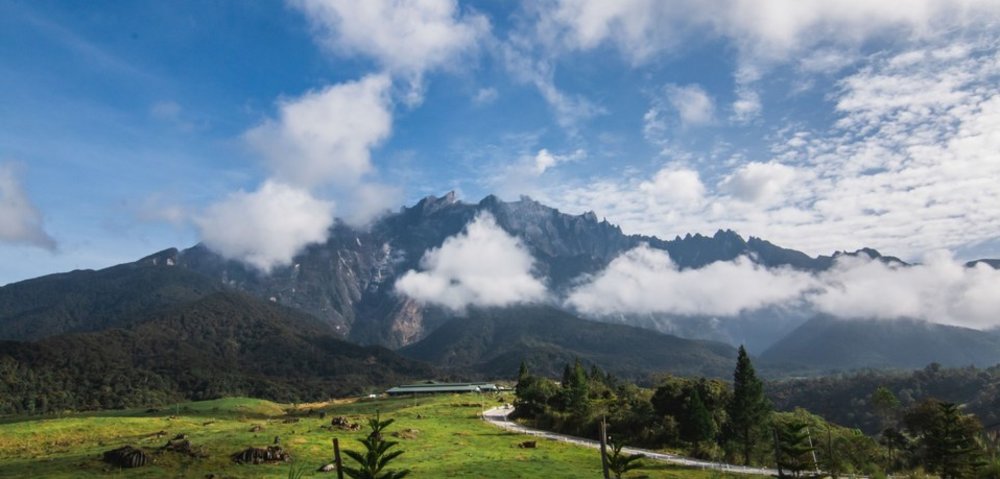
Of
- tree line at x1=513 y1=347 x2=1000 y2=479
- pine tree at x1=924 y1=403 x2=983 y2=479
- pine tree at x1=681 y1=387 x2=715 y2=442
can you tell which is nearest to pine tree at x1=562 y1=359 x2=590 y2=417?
tree line at x1=513 y1=347 x2=1000 y2=479

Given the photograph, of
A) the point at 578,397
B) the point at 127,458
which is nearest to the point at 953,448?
the point at 578,397

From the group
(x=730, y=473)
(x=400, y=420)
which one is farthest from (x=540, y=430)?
(x=730, y=473)

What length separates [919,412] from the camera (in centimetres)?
7619

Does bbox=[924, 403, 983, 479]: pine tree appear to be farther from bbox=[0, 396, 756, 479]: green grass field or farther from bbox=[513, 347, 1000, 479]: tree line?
bbox=[0, 396, 756, 479]: green grass field

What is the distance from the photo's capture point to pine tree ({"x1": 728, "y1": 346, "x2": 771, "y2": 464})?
8256 cm

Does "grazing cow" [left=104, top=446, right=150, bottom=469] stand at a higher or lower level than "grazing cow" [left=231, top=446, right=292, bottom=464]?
higher

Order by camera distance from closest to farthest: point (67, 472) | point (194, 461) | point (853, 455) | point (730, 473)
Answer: point (67, 472) → point (194, 461) → point (730, 473) → point (853, 455)

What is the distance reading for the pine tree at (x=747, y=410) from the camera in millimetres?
82562

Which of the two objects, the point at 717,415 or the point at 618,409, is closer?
the point at 717,415

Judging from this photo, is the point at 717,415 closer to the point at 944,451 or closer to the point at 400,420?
the point at 944,451

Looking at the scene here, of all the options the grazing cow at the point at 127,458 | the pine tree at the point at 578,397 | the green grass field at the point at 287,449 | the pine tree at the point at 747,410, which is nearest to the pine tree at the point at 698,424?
the pine tree at the point at 747,410

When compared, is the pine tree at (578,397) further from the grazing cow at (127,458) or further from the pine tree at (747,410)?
the grazing cow at (127,458)

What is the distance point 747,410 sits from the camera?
82.8 m

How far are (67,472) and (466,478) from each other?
1405 inches
